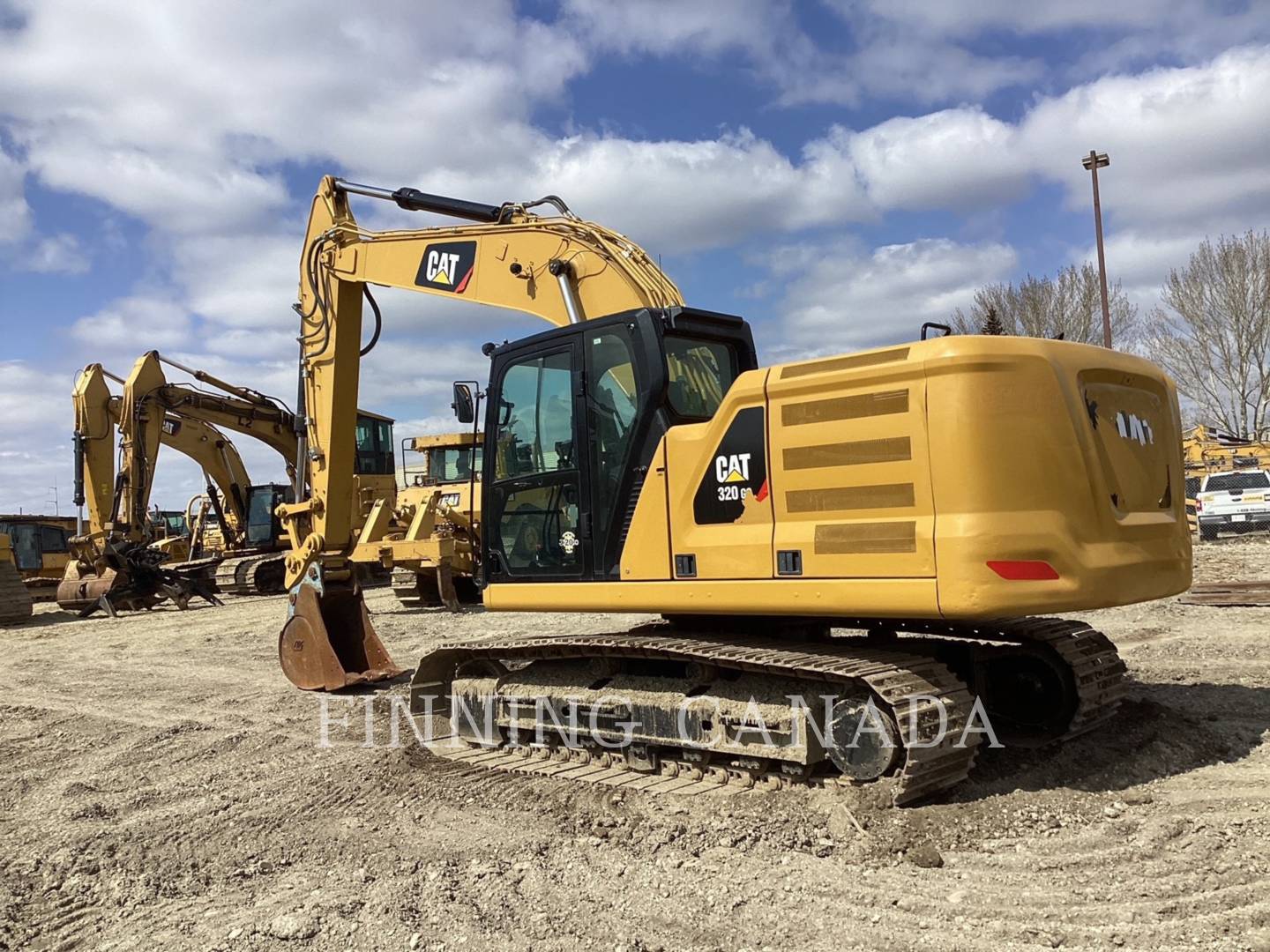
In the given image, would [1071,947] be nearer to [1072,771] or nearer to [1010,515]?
[1010,515]

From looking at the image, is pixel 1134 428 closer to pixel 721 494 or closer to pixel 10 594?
pixel 721 494

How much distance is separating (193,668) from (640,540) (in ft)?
24.8

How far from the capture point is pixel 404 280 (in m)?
8.19

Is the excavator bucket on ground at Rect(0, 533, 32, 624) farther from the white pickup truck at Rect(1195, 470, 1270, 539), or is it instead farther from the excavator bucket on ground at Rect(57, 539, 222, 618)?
the white pickup truck at Rect(1195, 470, 1270, 539)

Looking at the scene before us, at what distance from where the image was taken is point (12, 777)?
6.35 m

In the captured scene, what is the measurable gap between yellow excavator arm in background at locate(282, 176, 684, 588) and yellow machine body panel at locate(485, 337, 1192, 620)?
1.91 m

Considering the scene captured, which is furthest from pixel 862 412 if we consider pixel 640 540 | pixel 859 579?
pixel 640 540

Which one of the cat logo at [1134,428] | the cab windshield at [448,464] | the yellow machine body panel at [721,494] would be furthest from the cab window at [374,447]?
the cat logo at [1134,428]

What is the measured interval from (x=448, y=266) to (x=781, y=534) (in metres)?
4.02

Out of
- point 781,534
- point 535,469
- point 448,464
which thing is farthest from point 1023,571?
point 448,464

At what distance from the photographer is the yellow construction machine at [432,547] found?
15109mm

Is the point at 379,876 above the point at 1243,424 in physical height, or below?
below

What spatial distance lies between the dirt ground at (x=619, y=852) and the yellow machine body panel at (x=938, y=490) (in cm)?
97

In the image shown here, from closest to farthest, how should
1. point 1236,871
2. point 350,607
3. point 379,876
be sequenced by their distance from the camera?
point 1236,871 → point 379,876 → point 350,607
